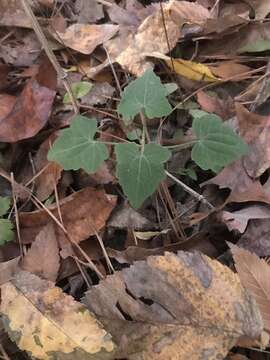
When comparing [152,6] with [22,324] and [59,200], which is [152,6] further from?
[22,324]

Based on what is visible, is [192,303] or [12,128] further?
[12,128]

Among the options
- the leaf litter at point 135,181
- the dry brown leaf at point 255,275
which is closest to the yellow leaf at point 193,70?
the leaf litter at point 135,181

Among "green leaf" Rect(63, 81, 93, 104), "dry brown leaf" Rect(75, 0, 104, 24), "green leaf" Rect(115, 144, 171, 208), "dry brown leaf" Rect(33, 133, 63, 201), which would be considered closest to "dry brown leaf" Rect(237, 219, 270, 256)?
"green leaf" Rect(115, 144, 171, 208)

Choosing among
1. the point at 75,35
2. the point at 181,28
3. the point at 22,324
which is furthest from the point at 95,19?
the point at 22,324

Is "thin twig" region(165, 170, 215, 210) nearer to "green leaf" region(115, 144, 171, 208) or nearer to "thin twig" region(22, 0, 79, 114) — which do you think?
"green leaf" region(115, 144, 171, 208)

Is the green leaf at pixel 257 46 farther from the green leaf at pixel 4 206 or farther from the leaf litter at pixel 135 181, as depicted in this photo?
the green leaf at pixel 4 206
